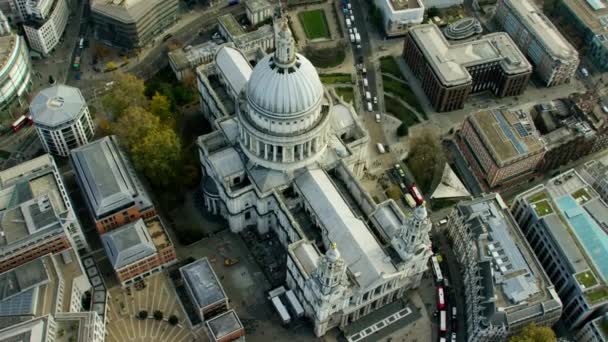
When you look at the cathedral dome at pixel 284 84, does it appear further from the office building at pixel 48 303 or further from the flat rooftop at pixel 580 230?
the flat rooftop at pixel 580 230

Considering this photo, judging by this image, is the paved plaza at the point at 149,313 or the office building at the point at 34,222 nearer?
the office building at the point at 34,222

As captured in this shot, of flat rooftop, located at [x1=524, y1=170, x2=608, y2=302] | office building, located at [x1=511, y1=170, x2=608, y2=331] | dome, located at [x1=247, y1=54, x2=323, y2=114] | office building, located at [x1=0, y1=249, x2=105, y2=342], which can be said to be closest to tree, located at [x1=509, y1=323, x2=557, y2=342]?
office building, located at [x1=511, y1=170, x2=608, y2=331]

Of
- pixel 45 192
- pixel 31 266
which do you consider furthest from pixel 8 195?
pixel 31 266

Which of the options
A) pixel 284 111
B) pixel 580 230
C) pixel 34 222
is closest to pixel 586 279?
pixel 580 230

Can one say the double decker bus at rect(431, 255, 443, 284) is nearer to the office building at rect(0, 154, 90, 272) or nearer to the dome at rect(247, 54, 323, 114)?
the dome at rect(247, 54, 323, 114)

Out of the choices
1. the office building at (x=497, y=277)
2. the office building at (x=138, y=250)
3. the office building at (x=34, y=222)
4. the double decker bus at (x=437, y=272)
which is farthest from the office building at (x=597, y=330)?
the office building at (x=34, y=222)

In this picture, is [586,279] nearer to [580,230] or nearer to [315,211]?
[580,230]
